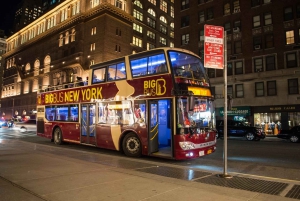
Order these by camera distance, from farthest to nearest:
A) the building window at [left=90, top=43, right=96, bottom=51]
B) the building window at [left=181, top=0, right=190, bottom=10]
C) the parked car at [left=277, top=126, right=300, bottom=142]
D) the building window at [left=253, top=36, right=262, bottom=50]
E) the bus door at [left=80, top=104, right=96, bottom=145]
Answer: the building window at [left=90, top=43, right=96, bottom=51] < the building window at [left=181, top=0, right=190, bottom=10] < the building window at [left=253, top=36, right=262, bottom=50] < the parked car at [left=277, top=126, right=300, bottom=142] < the bus door at [left=80, top=104, right=96, bottom=145]

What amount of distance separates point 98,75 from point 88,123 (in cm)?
265

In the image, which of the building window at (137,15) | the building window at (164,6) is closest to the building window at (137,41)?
the building window at (137,15)

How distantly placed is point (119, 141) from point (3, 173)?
5.19 meters

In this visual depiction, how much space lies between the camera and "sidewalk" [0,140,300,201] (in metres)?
5.36

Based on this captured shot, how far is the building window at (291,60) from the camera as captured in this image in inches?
1156

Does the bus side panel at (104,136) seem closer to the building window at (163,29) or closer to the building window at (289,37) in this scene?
the building window at (289,37)

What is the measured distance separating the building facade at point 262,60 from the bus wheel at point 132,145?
22.5 meters

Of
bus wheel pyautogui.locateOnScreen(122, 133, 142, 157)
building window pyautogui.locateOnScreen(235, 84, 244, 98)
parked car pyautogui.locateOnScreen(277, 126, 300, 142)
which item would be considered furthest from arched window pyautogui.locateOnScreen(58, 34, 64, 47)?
bus wheel pyautogui.locateOnScreen(122, 133, 142, 157)

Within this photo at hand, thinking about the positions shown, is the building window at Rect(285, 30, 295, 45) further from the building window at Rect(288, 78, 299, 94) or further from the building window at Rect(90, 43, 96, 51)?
the building window at Rect(90, 43, 96, 51)

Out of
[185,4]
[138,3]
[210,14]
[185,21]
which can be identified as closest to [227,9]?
[210,14]

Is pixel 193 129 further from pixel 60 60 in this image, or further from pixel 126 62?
pixel 60 60

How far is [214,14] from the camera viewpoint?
36.3 meters

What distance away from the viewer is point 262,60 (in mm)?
31750

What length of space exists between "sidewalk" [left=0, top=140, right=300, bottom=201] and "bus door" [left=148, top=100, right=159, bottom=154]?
1.60 m
